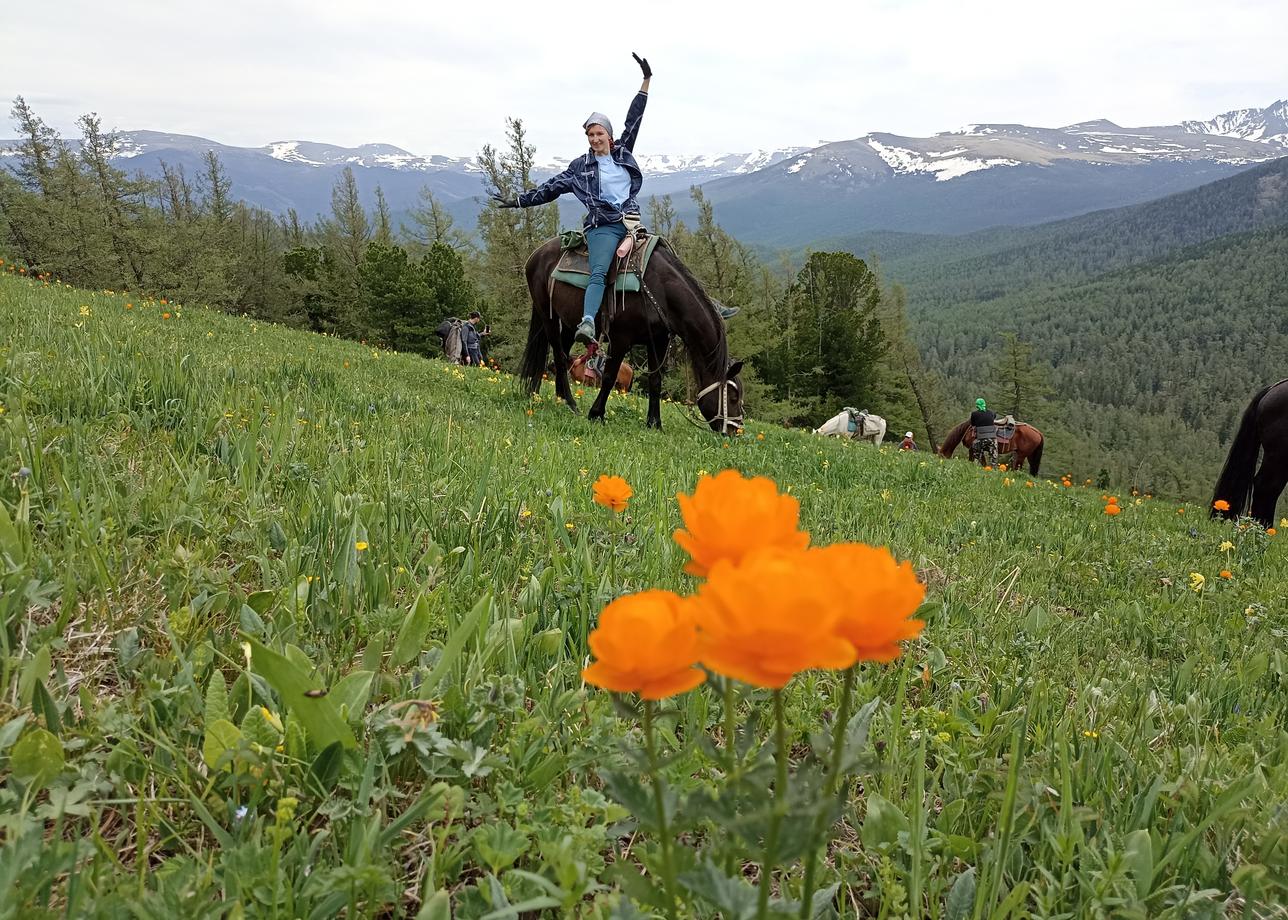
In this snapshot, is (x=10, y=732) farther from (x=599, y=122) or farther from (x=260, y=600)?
(x=599, y=122)

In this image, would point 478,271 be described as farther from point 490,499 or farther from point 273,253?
point 490,499

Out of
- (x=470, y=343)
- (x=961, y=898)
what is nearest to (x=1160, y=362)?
(x=470, y=343)

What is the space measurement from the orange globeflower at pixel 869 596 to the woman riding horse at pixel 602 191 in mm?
8705

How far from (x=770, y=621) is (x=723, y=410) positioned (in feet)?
31.4

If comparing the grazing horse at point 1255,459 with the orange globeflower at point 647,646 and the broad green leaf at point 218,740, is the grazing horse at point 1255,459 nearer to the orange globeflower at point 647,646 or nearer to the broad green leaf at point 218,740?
the orange globeflower at point 647,646

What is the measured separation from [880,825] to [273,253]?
7266 centimetres

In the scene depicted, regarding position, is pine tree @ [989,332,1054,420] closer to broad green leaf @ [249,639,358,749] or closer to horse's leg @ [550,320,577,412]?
horse's leg @ [550,320,577,412]

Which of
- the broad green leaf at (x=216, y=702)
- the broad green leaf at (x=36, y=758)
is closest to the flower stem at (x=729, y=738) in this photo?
the broad green leaf at (x=216, y=702)

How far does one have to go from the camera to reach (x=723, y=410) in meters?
10.0

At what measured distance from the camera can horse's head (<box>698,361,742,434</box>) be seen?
394 inches

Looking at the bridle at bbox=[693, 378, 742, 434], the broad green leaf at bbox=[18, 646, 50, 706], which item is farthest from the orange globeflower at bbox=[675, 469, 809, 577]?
the bridle at bbox=[693, 378, 742, 434]

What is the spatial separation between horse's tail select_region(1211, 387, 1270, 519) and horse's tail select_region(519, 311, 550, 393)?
408 inches

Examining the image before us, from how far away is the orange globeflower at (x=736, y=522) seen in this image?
0.71 metres

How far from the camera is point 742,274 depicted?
4900 cm
